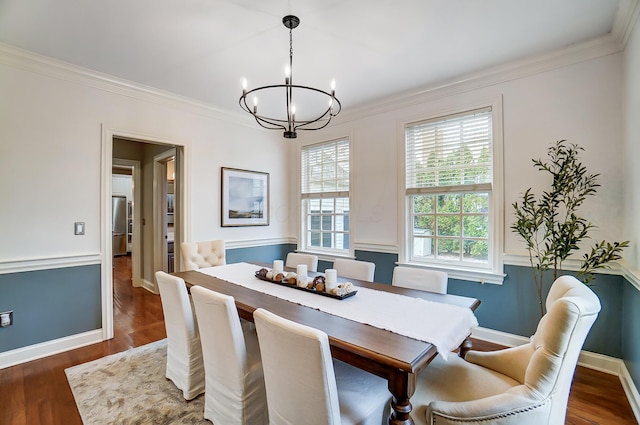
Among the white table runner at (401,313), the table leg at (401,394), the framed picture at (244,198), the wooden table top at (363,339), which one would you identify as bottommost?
the table leg at (401,394)

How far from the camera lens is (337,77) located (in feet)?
9.84

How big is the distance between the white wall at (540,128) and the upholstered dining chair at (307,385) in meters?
2.20

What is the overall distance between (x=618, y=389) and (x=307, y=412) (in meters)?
2.47

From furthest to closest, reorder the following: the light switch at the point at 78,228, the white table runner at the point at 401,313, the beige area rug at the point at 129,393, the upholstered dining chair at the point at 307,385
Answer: the light switch at the point at 78,228
the beige area rug at the point at 129,393
the white table runner at the point at 401,313
the upholstered dining chair at the point at 307,385

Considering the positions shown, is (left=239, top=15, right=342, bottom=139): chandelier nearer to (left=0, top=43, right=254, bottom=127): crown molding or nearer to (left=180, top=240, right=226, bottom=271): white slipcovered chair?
(left=0, top=43, right=254, bottom=127): crown molding

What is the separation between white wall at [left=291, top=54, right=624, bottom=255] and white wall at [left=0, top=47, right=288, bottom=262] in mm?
2500

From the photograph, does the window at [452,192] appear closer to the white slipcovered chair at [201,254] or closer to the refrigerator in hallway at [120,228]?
the white slipcovered chair at [201,254]

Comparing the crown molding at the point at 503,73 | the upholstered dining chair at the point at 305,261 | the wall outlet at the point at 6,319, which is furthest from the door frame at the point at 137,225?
the crown molding at the point at 503,73

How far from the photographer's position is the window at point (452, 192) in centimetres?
295

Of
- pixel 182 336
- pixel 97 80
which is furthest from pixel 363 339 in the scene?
pixel 97 80

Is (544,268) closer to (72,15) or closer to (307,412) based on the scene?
(307,412)

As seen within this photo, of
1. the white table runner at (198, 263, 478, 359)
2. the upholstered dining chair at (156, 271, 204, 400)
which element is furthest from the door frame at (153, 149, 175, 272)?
the white table runner at (198, 263, 478, 359)

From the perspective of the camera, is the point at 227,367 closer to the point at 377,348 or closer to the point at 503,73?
the point at 377,348

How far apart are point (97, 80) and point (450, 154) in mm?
3721
